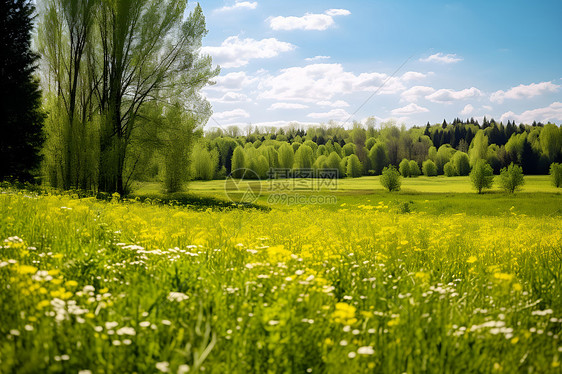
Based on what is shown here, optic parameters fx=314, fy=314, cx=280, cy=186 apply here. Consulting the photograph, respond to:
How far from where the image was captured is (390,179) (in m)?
27.6

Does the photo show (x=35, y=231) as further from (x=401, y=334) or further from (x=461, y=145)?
(x=461, y=145)

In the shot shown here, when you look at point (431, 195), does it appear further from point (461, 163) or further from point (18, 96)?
point (18, 96)

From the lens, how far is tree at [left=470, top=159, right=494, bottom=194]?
28.2 meters

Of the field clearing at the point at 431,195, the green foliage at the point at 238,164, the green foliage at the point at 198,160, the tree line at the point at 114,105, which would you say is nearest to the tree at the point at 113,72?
the tree line at the point at 114,105

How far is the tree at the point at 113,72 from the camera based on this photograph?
19.3m

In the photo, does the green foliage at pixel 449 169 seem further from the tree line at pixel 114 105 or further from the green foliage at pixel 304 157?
the green foliage at pixel 304 157

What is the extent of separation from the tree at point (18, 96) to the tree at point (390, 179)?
25459mm

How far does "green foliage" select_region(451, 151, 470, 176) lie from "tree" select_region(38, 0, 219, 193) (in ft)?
77.4

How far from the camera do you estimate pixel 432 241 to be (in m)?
6.20

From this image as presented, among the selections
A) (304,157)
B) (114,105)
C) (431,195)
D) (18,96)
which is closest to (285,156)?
(304,157)

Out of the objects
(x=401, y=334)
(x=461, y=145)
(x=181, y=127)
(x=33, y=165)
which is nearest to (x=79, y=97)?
(x=33, y=165)

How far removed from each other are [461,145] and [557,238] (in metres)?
27.7

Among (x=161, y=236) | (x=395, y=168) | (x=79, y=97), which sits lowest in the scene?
(x=161, y=236)

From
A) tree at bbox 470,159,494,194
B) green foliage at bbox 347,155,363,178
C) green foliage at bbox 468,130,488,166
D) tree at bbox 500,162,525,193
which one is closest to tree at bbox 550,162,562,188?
tree at bbox 500,162,525,193
